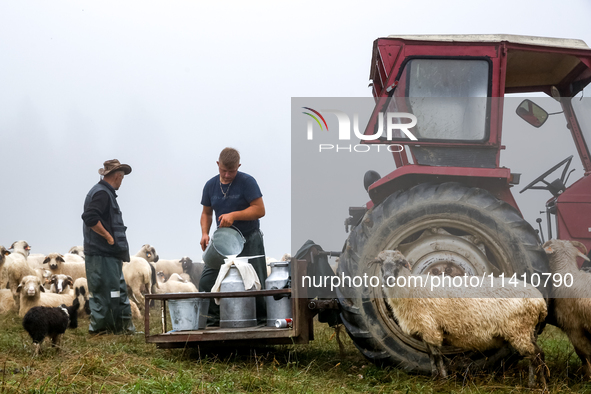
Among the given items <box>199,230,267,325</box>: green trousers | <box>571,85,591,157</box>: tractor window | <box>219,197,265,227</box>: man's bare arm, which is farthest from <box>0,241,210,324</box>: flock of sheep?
<box>571,85,591,157</box>: tractor window

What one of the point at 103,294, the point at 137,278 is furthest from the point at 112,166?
the point at 137,278

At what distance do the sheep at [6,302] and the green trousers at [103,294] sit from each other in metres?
A: 3.61

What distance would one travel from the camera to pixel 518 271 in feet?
13.4

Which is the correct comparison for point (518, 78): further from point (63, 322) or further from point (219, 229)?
point (63, 322)

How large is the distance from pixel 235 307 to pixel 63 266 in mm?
8630

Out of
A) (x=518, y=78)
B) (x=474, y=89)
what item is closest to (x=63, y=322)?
(x=474, y=89)

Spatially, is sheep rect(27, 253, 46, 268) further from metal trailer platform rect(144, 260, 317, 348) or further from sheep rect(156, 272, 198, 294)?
metal trailer platform rect(144, 260, 317, 348)

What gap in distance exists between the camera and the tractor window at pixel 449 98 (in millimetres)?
4496

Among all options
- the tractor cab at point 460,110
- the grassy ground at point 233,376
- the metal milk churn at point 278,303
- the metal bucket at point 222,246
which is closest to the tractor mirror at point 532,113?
the tractor cab at point 460,110

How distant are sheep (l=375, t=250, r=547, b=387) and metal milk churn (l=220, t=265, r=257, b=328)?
1491mm

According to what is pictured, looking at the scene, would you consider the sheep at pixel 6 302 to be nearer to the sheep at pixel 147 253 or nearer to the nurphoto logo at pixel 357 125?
the sheep at pixel 147 253

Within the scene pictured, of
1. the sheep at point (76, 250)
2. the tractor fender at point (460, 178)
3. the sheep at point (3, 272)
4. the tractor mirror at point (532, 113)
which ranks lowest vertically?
the sheep at point (3, 272)

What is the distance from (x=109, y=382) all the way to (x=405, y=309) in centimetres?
235

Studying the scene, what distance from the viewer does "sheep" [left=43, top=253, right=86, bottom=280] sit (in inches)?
457
